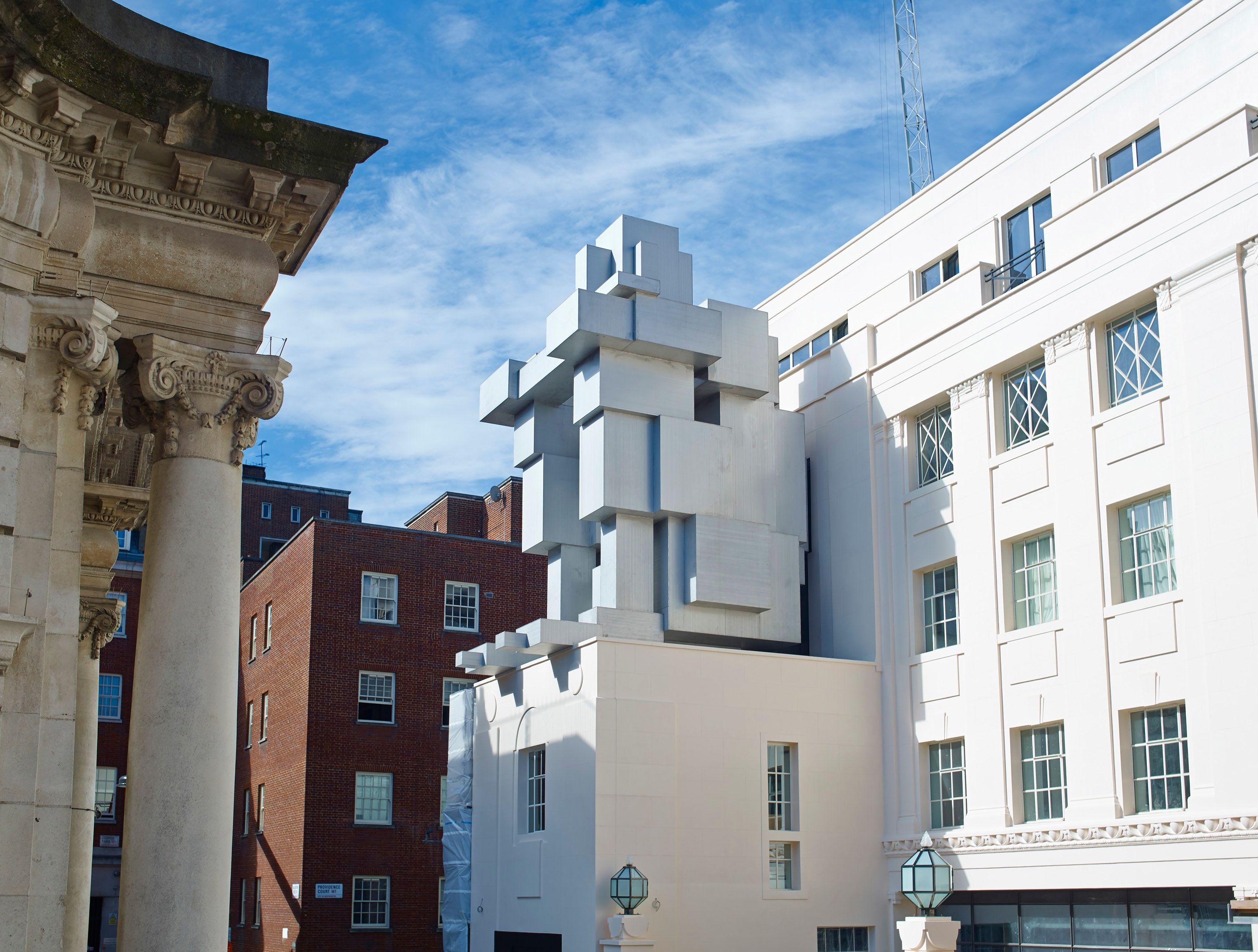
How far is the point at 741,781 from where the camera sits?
29312 millimetres

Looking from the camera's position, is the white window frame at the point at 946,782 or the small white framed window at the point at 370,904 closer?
the white window frame at the point at 946,782

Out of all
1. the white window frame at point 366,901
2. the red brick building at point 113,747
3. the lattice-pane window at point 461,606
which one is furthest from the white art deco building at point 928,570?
the red brick building at point 113,747

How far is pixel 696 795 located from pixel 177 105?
2049cm

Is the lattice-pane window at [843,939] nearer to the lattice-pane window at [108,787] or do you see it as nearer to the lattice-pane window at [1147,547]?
the lattice-pane window at [1147,547]

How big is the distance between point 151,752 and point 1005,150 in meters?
25.6

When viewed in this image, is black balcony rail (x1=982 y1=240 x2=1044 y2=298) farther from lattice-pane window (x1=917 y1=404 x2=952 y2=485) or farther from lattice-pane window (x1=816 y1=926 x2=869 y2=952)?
lattice-pane window (x1=816 y1=926 x2=869 y2=952)

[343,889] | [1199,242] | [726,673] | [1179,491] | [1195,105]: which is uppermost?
[1195,105]

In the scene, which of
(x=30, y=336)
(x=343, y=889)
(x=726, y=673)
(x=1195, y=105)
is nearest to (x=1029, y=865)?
(x=726, y=673)

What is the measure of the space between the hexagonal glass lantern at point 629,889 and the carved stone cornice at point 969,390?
491 inches

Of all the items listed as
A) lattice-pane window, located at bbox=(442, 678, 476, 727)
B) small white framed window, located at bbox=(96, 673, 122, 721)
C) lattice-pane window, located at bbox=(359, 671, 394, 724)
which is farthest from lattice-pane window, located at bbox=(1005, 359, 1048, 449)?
small white framed window, located at bbox=(96, 673, 122, 721)

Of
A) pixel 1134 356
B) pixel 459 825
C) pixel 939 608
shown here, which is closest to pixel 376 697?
pixel 459 825

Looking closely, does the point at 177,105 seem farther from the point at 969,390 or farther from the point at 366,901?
the point at 366,901

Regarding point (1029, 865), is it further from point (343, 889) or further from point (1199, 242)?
point (343, 889)

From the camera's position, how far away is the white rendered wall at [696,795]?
91.2ft
